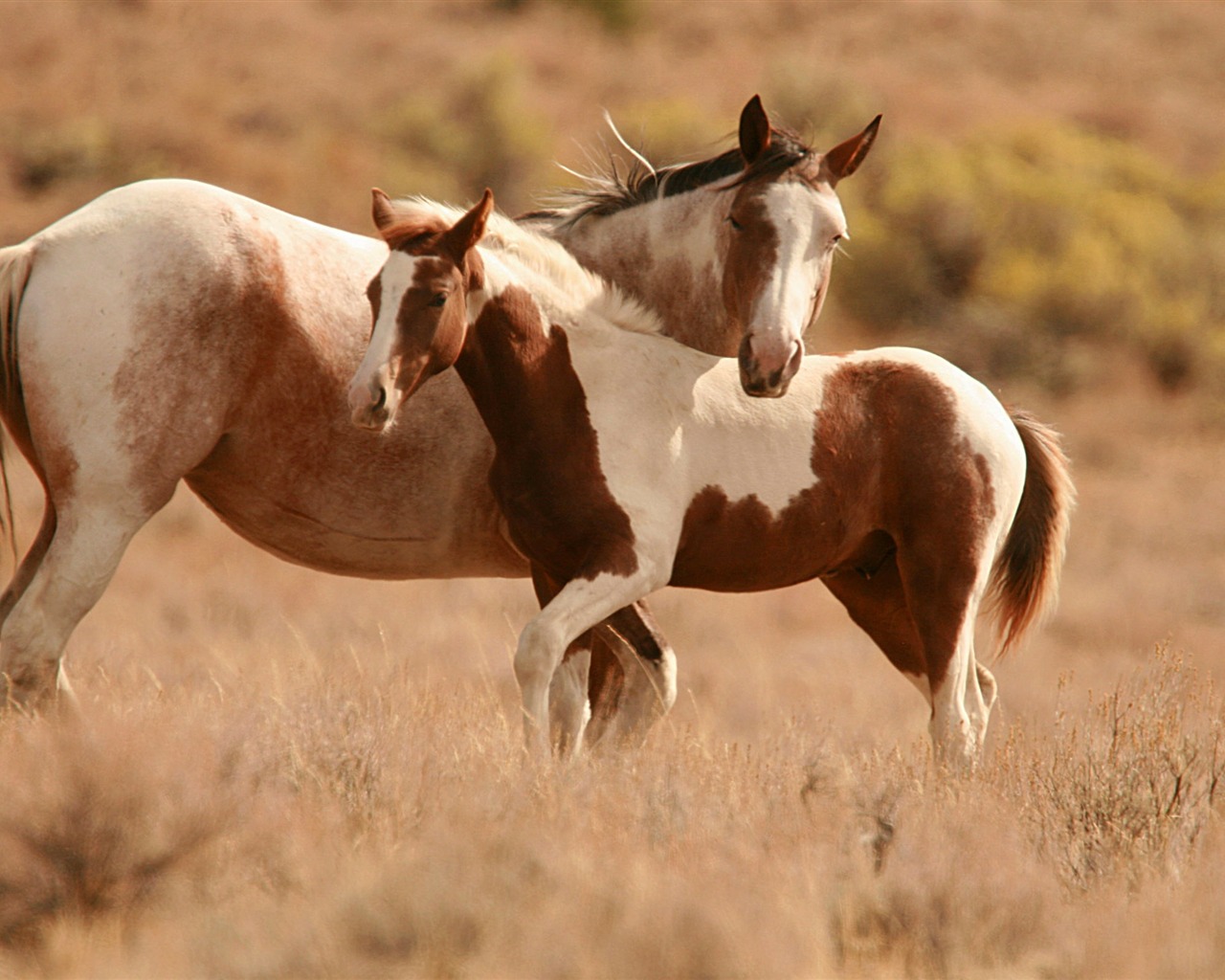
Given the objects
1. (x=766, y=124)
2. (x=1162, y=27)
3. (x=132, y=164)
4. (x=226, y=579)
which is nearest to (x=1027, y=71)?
(x=1162, y=27)

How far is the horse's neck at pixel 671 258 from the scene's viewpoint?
501cm

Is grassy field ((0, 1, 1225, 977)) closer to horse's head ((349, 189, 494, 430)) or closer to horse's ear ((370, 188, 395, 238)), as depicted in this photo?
horse's head ((349, 189, 494, 430))

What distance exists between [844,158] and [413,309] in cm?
163

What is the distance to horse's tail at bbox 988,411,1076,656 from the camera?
17.1 feet

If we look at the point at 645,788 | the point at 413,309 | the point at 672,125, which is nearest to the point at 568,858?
the point at 645,788

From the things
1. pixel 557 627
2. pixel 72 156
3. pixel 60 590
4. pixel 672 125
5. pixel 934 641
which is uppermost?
pixel 557 627

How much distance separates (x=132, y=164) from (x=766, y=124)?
20.7m

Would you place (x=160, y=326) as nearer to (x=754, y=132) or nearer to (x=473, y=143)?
(x=754, y=132)

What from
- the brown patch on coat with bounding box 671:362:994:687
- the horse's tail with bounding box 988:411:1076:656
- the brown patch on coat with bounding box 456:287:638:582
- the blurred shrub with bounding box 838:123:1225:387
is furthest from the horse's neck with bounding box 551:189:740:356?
the blurred shrub with bounding box 838:123:1225:387

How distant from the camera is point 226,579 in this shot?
472 inches

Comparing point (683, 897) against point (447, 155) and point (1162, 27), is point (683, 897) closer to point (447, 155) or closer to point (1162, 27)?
point (447, 155)

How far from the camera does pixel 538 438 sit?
4395mm

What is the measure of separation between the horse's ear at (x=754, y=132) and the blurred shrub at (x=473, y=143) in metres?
19.6

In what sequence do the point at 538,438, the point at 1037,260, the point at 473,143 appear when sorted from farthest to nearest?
the point at 473,143, the point at 1037,260, the point at 538,438
